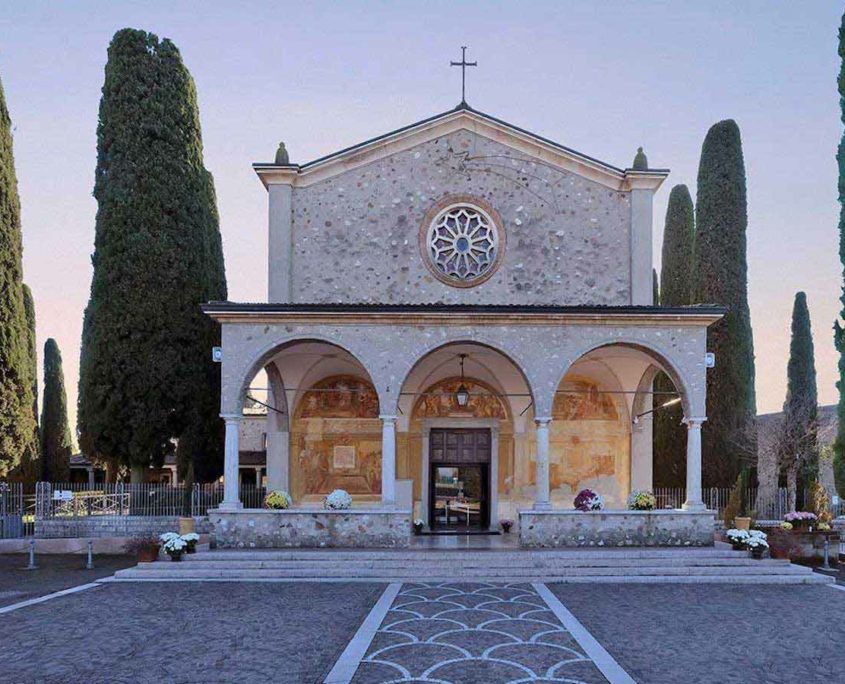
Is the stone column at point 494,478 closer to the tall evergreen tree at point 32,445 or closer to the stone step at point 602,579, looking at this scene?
the stone step at point 602,579

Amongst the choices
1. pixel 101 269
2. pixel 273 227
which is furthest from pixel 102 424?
pixel 273 227

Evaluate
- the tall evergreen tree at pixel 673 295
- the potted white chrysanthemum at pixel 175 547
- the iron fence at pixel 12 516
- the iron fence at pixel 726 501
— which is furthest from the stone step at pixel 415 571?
the tall evergreen tree at pixel 673 295

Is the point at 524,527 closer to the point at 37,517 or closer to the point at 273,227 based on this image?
the point at 273,227

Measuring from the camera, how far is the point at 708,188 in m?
22.8

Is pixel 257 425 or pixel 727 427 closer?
pixel 727 427

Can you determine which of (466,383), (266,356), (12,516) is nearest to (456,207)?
(466,383)

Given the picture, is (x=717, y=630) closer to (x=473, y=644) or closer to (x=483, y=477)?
(x=473, y=644)

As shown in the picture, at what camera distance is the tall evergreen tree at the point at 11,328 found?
18.7 m

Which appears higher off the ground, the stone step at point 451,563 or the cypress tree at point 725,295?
the cypress tree at point 725,295

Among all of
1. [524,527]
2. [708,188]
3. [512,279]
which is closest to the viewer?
[524,527]

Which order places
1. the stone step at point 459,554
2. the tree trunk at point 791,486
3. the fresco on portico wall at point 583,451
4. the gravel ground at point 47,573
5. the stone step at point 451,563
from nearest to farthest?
the gravel ground at point 47,573
the stone step at point 451,563
the stone step at point 459,554
the fresco on portico wall at point 583,451
the tree trunk at point 791,486

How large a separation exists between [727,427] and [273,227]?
13281 mm

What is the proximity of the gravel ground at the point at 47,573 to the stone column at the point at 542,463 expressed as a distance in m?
8.05

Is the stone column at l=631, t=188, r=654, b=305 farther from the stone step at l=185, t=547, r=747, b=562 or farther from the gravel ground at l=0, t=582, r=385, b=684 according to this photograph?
the gravel ground at l=0, t=582, r=385, b=684
